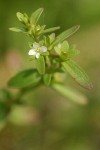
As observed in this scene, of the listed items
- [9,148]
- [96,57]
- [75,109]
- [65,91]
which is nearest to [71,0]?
[96,57]

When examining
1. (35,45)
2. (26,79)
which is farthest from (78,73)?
(26,79)

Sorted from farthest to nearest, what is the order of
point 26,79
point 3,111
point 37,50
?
point 3,111 → point 26,79 → point 37,50

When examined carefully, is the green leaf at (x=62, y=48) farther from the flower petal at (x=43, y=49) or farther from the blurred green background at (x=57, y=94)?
the blurred green background at (x=57, y=94)

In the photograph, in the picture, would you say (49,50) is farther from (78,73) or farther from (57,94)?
(57,94)

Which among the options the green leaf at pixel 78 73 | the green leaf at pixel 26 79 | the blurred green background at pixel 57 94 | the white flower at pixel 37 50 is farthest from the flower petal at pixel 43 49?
the blurred green background at pixel 57 94

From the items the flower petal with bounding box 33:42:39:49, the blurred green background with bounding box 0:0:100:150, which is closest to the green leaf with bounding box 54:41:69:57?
the flower petal with bounding box 33:42:39:49

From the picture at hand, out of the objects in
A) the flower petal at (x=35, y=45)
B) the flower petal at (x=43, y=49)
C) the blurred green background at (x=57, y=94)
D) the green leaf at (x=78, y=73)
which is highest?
the flower petal at (x=35, y=45)
